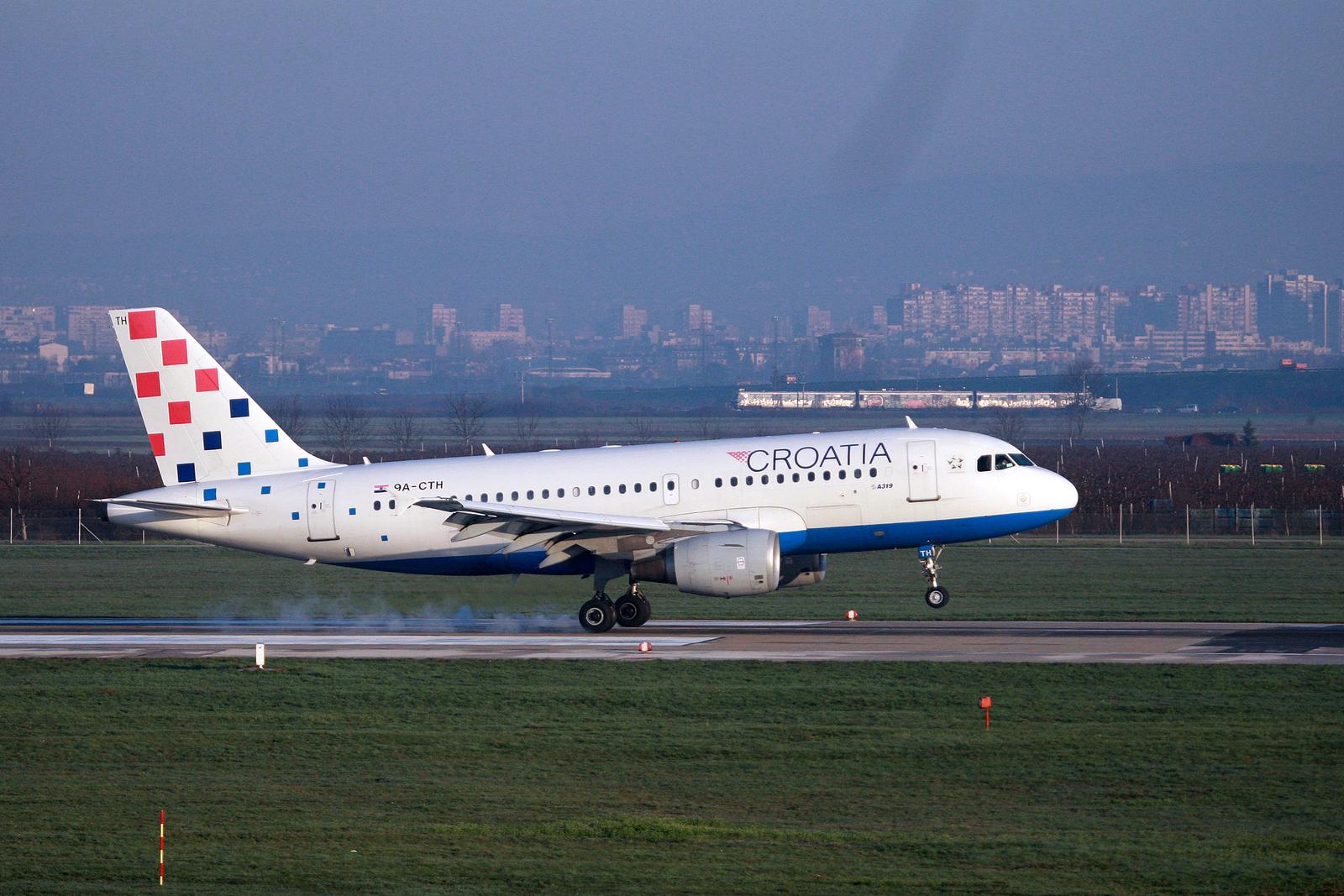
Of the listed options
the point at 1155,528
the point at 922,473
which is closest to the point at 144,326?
the point at 922,473

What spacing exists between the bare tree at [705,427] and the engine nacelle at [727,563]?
3739 inches

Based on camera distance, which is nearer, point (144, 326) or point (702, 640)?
point (702, 640)

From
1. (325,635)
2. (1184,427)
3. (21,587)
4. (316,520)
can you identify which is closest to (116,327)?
(316,520)

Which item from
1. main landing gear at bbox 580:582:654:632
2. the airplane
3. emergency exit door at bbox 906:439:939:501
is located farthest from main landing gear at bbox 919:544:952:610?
main landing gear at bbox 580:582:654:632

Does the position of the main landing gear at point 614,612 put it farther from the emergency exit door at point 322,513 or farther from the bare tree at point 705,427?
the bare tree at point 705,427

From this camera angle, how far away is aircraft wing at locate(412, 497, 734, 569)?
120 ft

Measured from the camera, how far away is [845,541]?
1507 inches

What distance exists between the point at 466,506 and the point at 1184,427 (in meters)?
172

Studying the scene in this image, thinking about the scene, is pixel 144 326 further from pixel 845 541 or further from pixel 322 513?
pixel 845 541

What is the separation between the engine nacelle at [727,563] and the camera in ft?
117

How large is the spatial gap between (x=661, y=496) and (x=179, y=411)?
12.5m

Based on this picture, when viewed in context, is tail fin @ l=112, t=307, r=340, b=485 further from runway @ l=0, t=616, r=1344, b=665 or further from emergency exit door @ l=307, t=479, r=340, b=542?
runway @ l=0, t=616, r=1344, b=665

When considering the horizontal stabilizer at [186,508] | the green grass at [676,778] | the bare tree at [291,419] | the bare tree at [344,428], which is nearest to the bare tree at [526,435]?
the bare tree at [344,428]

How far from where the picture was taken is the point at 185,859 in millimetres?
17250
